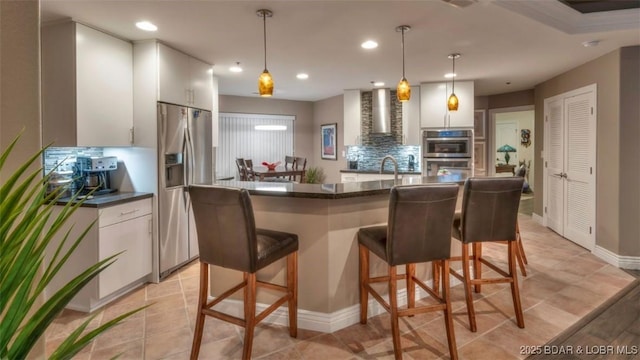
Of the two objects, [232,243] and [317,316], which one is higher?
[232,243]

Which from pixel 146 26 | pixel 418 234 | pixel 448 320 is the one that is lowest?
pixel 448 320

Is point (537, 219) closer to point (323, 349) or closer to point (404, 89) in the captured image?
point (404, 89)

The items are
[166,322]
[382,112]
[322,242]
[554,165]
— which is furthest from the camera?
[382,112]

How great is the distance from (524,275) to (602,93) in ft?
8.01

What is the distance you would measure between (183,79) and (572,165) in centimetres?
513

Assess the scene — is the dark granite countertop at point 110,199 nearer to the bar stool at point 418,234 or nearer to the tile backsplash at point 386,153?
the bar stool at point 418,234

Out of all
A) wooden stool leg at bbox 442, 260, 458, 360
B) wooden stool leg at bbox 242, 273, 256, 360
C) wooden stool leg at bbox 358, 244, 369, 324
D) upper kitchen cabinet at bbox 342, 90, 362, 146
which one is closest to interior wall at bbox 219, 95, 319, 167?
upper kitchen cabinet at bbox 342, 90, 362, 146

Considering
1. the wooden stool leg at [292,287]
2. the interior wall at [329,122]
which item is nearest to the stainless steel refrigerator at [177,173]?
the wooden stool leg at [292,287]

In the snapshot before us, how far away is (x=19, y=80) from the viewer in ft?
3.22

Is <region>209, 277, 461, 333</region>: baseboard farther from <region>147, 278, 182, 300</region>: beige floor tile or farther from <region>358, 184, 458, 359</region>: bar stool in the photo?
<region>147, 278, 182, 300</region>: beige floor tile

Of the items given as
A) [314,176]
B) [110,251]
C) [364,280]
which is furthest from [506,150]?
[110,251]

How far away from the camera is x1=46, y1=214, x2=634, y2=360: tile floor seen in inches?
86.7

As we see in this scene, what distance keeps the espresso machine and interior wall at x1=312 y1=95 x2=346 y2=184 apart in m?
4.39

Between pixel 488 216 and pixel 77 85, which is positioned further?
pixel 77 85
